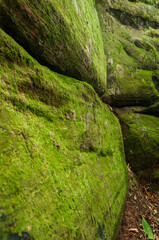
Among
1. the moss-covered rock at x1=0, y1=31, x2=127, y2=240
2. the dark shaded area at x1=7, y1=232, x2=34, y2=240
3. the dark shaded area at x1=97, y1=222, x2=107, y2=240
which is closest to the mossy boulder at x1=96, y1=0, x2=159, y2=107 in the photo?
the moss-covered rock at x1=0, y1=31, x2=127, y2=240

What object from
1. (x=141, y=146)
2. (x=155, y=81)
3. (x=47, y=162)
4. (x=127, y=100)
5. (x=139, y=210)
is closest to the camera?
(x=47, y=162)

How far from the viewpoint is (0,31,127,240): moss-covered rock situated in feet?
4.66

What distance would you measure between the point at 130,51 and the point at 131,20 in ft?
8.27

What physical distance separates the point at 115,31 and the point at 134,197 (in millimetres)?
7884

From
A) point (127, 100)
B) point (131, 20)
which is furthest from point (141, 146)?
point (131, 20)

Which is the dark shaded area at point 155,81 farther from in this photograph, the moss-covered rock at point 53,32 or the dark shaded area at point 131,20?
the moss-covered rock at point 53,32

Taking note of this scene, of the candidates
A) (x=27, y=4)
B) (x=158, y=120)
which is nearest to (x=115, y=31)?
(x=158, y=120)

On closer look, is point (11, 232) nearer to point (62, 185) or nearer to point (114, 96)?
point (62, 185)

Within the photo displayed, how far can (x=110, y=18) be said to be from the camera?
8.08m

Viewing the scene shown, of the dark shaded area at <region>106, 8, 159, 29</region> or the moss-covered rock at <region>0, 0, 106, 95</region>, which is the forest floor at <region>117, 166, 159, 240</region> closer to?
the moss-covered rock at <region>0, 0, 106, 95</region>

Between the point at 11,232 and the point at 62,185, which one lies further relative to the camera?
the point at 62,185

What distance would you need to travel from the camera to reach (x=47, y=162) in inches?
76.6

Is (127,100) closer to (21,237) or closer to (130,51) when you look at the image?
(130,51)

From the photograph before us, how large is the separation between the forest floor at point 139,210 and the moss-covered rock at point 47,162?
2.23 feet
